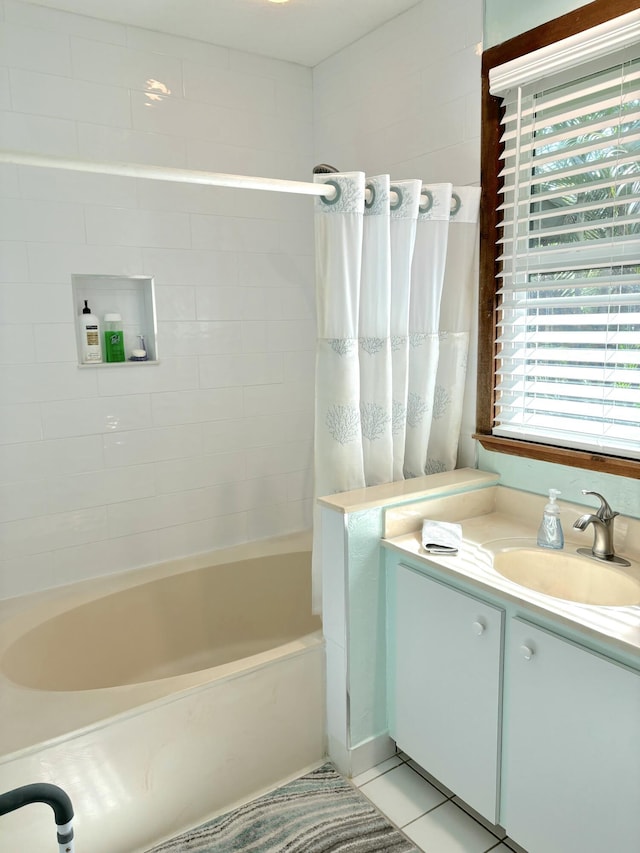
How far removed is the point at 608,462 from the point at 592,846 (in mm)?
967

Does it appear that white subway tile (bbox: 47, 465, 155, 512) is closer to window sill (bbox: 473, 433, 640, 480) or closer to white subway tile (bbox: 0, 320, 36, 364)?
white subway tile (bbox: 0, 320, 36, 364)

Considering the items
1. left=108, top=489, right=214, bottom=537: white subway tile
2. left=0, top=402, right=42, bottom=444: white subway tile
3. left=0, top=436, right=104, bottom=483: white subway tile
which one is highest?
left=0, top=402, right=42, bottom=444: white subway tile

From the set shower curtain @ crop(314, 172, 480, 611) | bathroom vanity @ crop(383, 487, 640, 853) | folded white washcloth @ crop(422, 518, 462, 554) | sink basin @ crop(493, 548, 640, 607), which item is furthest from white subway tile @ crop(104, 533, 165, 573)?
sink basin @ crop(493, 548, 640, 607)

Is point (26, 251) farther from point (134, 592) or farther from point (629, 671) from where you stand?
point (629, 671)

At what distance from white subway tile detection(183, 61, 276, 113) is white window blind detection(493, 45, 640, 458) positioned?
1.17 m

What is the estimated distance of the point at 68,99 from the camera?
2.30 metres

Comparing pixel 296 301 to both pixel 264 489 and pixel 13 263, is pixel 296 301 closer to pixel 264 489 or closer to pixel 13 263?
pixel 264 489

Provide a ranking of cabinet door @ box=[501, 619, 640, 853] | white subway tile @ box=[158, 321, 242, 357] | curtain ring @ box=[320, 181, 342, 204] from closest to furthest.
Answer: cabinet door @ box=[501, 619, 640, 853], curtain ring @ box=[320, 181, 342, 204], white subway tile @ box=[158, 321, 242, 357]

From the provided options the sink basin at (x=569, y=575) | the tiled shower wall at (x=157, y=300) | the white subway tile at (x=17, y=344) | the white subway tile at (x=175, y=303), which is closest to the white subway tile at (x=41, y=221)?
the tiled shower wall at (x=157, y=300)

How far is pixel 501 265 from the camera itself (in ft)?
7.02

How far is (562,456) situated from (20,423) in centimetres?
189

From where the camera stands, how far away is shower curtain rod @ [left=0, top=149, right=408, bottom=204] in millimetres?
1442

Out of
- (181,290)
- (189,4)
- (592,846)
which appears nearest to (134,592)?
(181,290)

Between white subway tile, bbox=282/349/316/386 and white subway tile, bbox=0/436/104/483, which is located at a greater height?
white subway tile, bbox=282/349/316/386
